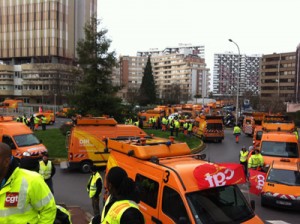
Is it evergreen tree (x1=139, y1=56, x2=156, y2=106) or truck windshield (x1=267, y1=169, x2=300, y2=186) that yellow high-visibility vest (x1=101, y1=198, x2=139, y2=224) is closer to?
truck windshield (x1=267, y1=169, x2=300, y2=186)

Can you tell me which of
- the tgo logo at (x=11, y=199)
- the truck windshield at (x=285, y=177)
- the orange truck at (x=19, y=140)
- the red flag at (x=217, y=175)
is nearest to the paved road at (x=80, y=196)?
the truck windshield at (x=285, y=177)

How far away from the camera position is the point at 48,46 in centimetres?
9519

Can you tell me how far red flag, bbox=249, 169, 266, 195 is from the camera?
38.2 feet

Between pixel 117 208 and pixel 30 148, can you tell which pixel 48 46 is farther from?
pixel 117 208

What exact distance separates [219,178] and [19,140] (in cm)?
1381

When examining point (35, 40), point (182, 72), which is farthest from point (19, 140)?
point (182, 72)

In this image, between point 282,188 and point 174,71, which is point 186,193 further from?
point 174,71

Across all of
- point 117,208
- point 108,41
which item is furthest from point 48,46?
point 117,208

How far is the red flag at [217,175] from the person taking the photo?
5.38m

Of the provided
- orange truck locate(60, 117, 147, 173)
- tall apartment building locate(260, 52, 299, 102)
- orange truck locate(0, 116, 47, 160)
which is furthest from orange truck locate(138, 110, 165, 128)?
tall apartment building locate(260, 52, 299, 102)

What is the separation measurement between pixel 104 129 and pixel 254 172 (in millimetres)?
8020

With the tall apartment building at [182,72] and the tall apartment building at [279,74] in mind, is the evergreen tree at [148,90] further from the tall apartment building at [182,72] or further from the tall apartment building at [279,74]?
the tall apartment building at [182,72]

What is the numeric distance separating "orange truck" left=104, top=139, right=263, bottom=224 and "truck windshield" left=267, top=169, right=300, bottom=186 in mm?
5807

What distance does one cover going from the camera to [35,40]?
319ft
